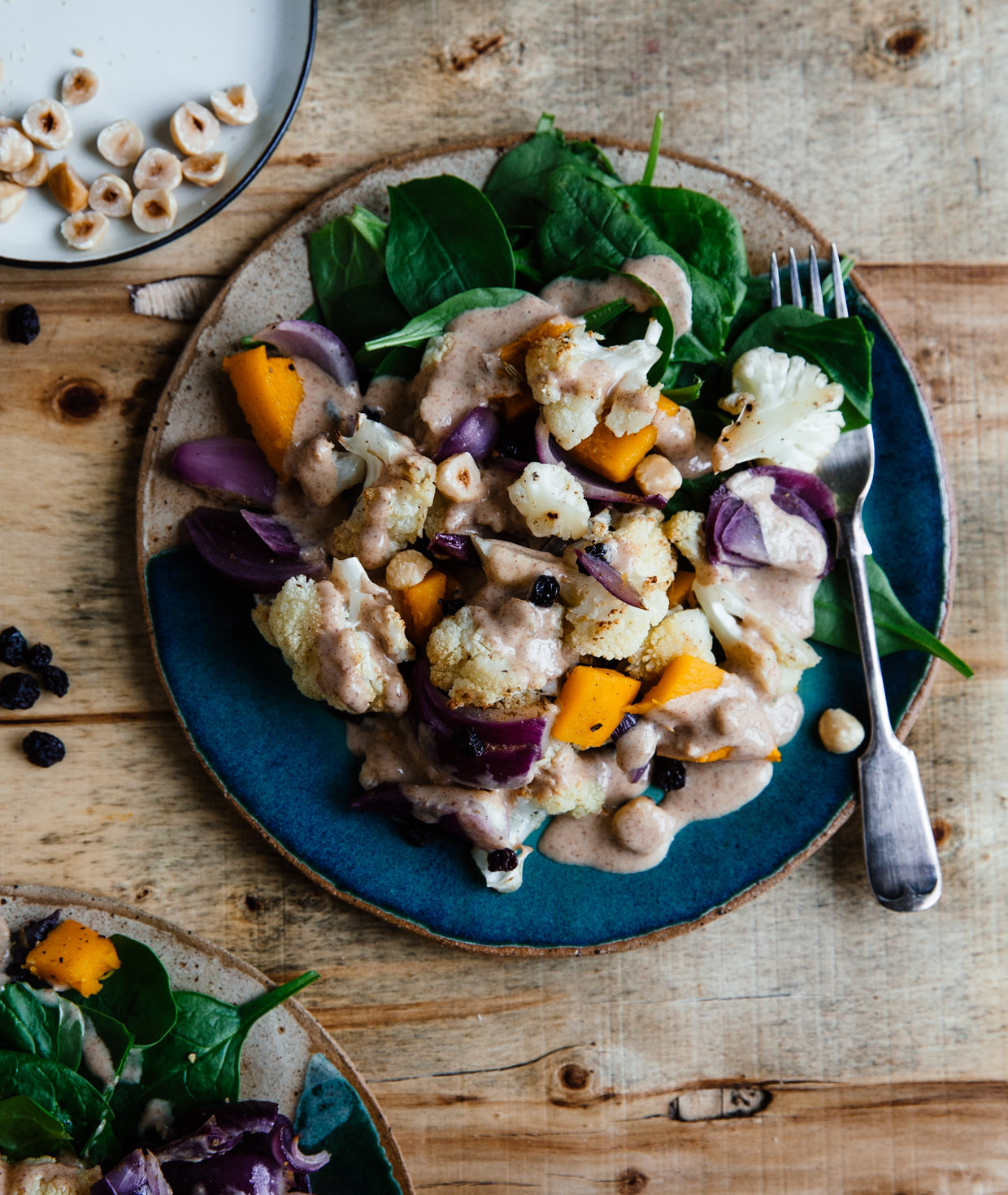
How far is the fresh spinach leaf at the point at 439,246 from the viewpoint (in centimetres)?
215

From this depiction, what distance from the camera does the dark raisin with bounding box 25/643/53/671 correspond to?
7.52 ft

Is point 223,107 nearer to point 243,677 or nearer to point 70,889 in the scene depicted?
point 243,677

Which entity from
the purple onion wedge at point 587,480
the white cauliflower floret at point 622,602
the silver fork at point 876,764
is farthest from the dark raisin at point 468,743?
the silver fork at point 876,764

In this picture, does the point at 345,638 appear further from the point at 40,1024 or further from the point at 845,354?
the point at 845,354

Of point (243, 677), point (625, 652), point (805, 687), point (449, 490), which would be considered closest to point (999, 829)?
point (805, 687)

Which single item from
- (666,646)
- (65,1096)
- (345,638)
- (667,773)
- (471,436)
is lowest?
(65,1096)

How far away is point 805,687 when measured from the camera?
2297mm

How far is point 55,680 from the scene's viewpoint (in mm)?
2287

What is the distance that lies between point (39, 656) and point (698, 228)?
6.02 ft

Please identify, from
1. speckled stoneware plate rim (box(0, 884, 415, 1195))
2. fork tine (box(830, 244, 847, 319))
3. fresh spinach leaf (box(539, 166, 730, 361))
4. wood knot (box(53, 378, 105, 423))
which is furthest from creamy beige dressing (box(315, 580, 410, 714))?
fork tine (box(830, 244, 847, 319))

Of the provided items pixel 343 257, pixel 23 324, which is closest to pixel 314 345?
pixel 343 257

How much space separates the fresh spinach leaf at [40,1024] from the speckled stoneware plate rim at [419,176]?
57 cm

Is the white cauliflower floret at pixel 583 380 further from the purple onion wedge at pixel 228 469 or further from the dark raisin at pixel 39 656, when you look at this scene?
the dark raisin at pixel 39 656

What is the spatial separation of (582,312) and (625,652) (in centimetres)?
78
